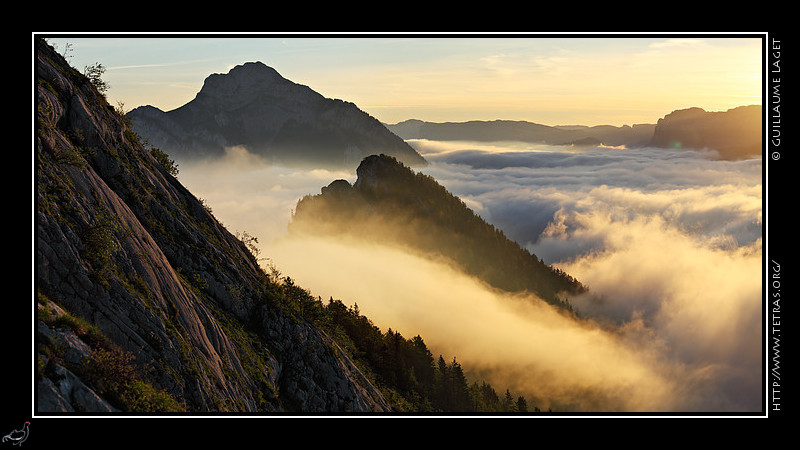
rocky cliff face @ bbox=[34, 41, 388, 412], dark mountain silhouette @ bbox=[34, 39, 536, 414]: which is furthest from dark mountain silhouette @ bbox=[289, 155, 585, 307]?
rocky cliff face @ bbox=[34, 41, 388, 412]

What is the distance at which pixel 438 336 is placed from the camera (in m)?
146

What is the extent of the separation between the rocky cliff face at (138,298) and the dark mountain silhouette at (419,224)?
5357 inches

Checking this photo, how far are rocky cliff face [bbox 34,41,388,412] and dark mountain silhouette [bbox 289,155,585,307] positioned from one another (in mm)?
136057

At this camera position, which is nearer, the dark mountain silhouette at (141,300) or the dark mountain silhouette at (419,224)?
the dark mountain silhouette at (141,300)

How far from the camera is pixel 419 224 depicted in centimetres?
18188

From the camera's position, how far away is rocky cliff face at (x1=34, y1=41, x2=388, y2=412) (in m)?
14.9

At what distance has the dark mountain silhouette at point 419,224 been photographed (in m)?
170

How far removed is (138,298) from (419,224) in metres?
164

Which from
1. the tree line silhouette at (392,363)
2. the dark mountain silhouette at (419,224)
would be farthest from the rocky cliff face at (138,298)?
the dark mountain silhouette at (419,224)

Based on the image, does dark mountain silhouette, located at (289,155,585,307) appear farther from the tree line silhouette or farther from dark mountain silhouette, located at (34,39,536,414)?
dark mountain silhouette, located at (34,39,536,414)

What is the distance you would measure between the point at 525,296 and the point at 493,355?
4828cm
